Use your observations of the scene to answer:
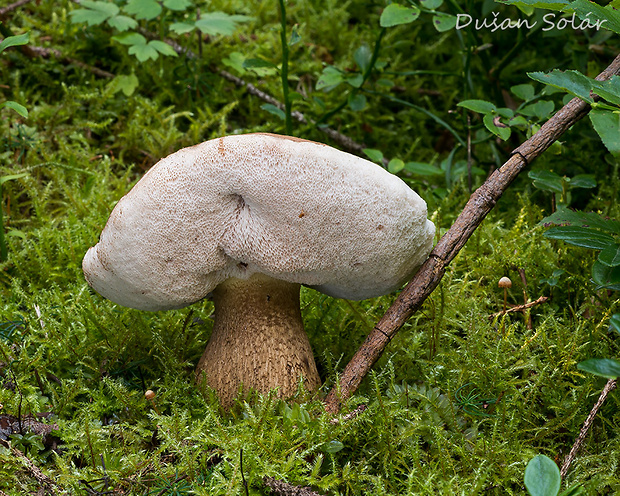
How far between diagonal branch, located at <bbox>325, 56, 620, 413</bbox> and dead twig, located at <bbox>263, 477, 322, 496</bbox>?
0.82ft

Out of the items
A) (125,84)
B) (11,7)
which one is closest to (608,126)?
(125,84)

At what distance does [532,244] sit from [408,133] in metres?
1.33

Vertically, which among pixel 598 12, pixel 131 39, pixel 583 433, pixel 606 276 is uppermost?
pixel 598 12

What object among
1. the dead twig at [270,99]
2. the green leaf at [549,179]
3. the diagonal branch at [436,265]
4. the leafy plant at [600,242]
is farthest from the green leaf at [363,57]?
the leafy plant at [600,242]

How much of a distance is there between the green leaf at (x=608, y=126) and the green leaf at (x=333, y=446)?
0.92 meters

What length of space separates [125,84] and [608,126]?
2.54m

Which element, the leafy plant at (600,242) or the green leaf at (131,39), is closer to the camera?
the leafy plant at (600,242)

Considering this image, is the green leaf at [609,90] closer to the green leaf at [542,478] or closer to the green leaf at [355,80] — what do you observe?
the green leaf at [542,478]

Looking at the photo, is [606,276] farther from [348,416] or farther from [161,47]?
[161,47]

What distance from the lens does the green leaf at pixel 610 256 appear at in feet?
4.69

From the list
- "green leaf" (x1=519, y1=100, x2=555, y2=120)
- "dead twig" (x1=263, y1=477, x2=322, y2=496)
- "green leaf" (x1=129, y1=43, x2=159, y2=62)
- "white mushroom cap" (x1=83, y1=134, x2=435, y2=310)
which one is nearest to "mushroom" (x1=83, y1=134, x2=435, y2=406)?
"white mushroom cap" (x1=83, y1=134, x2=435, y2=310)

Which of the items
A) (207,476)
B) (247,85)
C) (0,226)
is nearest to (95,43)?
(247,85)

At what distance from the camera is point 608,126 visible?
4.14 ft

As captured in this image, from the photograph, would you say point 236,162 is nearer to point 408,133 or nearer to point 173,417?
point 173,417
